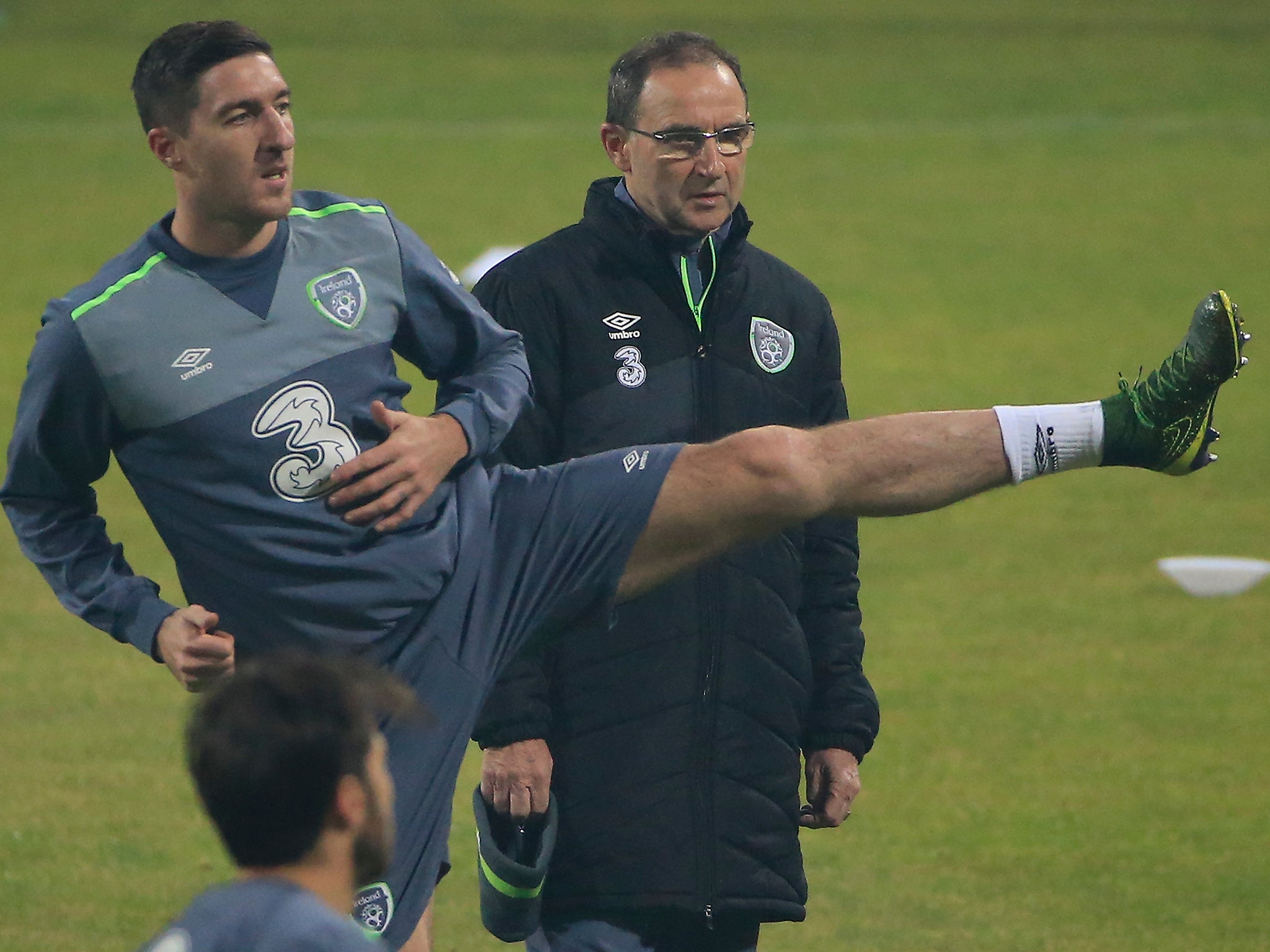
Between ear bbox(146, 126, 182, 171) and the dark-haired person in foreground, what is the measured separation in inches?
66.8

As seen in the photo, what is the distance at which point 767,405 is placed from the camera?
4.61m

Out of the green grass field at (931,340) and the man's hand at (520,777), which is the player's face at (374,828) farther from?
the green grass field at (931,340)

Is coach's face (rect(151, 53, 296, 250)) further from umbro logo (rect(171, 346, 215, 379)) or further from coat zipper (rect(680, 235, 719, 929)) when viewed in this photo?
coat zipper (rect(680, 235, 719, 929))

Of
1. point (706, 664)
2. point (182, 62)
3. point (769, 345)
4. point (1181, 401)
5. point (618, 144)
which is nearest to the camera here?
point (182, 62)

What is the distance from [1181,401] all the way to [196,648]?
1.97m

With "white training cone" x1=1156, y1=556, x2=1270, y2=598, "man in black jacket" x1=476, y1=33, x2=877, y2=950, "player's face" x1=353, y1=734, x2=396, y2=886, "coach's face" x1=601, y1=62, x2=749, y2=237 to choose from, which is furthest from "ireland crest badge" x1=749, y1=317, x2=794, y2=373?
"white training cone" x1=1156, y1=556, x2=1270, y2=598

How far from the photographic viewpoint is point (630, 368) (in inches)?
179

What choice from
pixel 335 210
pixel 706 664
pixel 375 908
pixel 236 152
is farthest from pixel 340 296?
pixel 375 908

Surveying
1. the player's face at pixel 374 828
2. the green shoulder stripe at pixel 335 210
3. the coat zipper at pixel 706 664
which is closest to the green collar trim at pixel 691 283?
the coat zipper at pixel 706 664

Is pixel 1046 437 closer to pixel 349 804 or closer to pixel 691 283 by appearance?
pixel 691 283

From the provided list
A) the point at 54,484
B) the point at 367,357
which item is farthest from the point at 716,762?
the point at 54,484

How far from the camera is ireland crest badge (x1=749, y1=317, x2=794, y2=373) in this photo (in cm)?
461

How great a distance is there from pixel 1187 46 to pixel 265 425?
23.9 metres

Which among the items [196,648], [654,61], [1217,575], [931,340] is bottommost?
[196,648]
